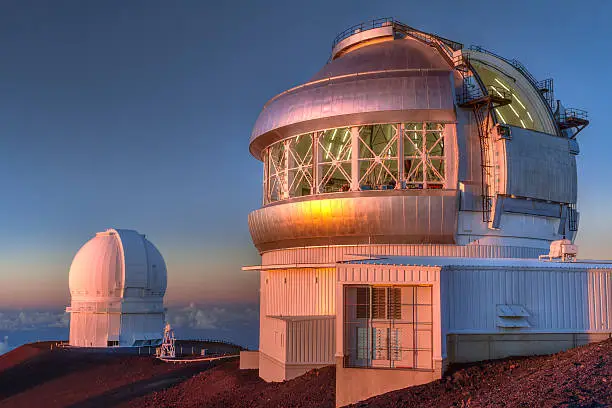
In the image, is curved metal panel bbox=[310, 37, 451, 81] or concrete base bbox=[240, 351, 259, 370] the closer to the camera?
curved metal panel bbox=[310, 37, 451, 81]

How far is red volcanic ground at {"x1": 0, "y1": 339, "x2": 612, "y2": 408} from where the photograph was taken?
13.8m

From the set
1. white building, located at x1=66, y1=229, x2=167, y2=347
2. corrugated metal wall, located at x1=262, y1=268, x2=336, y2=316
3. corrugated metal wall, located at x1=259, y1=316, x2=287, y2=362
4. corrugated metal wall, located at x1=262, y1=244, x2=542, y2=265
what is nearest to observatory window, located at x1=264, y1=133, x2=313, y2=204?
corrugated metal wall, located at x1=262, y1=244, x2=542, y2=265

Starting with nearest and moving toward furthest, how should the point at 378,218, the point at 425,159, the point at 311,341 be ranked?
the point at 311,341
the point at 378,218
the point at 425,159

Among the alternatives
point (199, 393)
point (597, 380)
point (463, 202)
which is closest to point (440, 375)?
point (597, 380)

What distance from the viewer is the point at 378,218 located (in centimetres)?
2353

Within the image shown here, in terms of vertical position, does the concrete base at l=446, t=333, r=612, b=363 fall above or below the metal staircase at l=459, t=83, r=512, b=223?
below

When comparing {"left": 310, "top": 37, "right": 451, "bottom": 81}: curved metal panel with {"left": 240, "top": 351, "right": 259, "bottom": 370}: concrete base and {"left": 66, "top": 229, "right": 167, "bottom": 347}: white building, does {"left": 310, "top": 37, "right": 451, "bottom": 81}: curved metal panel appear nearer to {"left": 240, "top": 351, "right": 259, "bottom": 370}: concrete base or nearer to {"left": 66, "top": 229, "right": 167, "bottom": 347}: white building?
{"left": 240, "top": 351, "right": 259, "bottom": 370}: concrete base

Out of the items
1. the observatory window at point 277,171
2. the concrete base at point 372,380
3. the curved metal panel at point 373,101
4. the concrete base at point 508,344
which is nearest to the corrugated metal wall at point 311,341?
the concrete base at point 372,380

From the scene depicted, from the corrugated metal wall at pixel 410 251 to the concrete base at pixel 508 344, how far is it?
4951 mm

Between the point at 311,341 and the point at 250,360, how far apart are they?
6612 mm

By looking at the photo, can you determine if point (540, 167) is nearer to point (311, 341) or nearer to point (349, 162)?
point (349, 162)

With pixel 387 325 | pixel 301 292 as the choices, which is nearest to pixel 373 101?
pixel 301 292

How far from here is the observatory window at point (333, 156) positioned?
25359mm

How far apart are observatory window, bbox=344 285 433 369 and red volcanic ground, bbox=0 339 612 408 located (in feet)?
5.05
